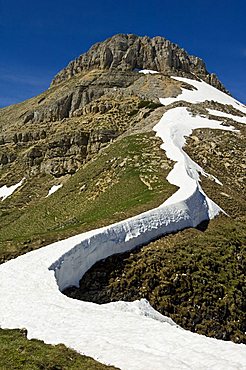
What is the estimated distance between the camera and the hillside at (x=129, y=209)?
16922 millimetres

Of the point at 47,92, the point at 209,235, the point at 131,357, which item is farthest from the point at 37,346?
the point at 47,92

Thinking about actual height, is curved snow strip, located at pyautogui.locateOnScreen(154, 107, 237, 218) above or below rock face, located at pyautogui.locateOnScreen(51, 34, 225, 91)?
below

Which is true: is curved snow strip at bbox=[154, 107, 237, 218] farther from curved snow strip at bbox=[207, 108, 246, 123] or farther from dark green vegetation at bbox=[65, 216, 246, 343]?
dark green vegetation at bbox=[65, 216, 246, 343]

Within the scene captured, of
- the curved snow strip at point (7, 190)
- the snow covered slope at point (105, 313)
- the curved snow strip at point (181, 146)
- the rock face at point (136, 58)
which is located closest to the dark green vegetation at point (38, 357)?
the snow covered slope at point (105, 313)

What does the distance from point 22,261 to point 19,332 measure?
7917 millimetres

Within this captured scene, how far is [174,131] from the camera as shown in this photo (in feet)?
179

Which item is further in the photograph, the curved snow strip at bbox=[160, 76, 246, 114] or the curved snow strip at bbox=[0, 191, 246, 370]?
the curved snow strip at bbox=[160, 76, 246, 114]

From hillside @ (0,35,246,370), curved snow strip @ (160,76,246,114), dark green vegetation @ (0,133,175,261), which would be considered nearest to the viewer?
hillside @ (0,35,246,370)

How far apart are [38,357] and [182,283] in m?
12.5

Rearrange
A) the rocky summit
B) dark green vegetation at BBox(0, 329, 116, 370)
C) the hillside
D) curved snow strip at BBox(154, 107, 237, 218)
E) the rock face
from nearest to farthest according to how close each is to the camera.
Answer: dark green vegetation at BBox(0, 329, 116, 370) < the hillside < curved snow strip at BBox(154, 107, 237, 218) < the rocky summit < the rock face

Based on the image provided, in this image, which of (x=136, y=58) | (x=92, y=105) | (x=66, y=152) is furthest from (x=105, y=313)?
(x=136, y=58)

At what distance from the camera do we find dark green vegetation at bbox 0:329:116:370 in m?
10.0

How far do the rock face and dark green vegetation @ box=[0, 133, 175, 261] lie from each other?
4936 centimetres

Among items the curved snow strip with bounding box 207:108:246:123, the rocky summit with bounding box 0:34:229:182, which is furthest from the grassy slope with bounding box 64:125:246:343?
the curved snow strip with bounding box 207:108:246:123
